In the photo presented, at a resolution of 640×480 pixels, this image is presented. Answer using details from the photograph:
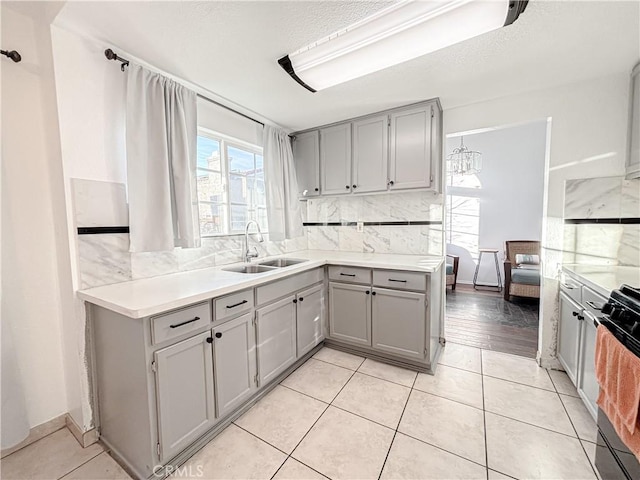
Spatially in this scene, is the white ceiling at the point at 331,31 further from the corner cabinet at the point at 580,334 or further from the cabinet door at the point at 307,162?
the corner cabinet at the point at 580,334

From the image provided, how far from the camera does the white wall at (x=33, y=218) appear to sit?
57.2 inches

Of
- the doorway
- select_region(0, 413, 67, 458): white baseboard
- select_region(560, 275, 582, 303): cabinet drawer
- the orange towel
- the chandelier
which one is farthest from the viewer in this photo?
the doorway

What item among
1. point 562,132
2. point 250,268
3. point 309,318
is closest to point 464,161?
point 562,132

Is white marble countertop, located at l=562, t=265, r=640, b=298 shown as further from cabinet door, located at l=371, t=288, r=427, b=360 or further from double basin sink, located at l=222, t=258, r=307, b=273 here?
double basin sink, located at l=222, t=258, r=307, b=273

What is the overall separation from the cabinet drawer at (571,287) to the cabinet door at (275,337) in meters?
2.00

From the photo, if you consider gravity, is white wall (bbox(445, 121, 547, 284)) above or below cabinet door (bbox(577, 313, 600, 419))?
above

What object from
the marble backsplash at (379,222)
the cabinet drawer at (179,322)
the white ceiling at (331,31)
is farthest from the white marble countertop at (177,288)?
the white ceiling at (331,31)

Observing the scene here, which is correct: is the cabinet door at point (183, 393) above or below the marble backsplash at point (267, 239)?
below

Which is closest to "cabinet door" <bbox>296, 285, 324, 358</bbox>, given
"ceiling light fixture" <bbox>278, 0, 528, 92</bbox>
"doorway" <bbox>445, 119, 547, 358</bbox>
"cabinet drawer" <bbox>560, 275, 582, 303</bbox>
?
"ceiling light fixture" <bbox>278, 0, 528, 92</bbox>

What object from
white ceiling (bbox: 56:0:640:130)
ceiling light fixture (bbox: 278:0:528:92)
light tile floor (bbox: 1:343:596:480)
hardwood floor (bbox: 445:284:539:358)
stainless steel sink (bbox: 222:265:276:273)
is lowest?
light tile floor (bbox: 1:343:596:480)

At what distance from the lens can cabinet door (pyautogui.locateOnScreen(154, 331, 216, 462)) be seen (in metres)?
1.31

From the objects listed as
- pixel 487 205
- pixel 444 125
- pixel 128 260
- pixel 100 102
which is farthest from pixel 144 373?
pixel 487 205

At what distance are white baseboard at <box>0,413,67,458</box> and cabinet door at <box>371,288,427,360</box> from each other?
7.28 ft

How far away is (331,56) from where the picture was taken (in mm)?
1653
